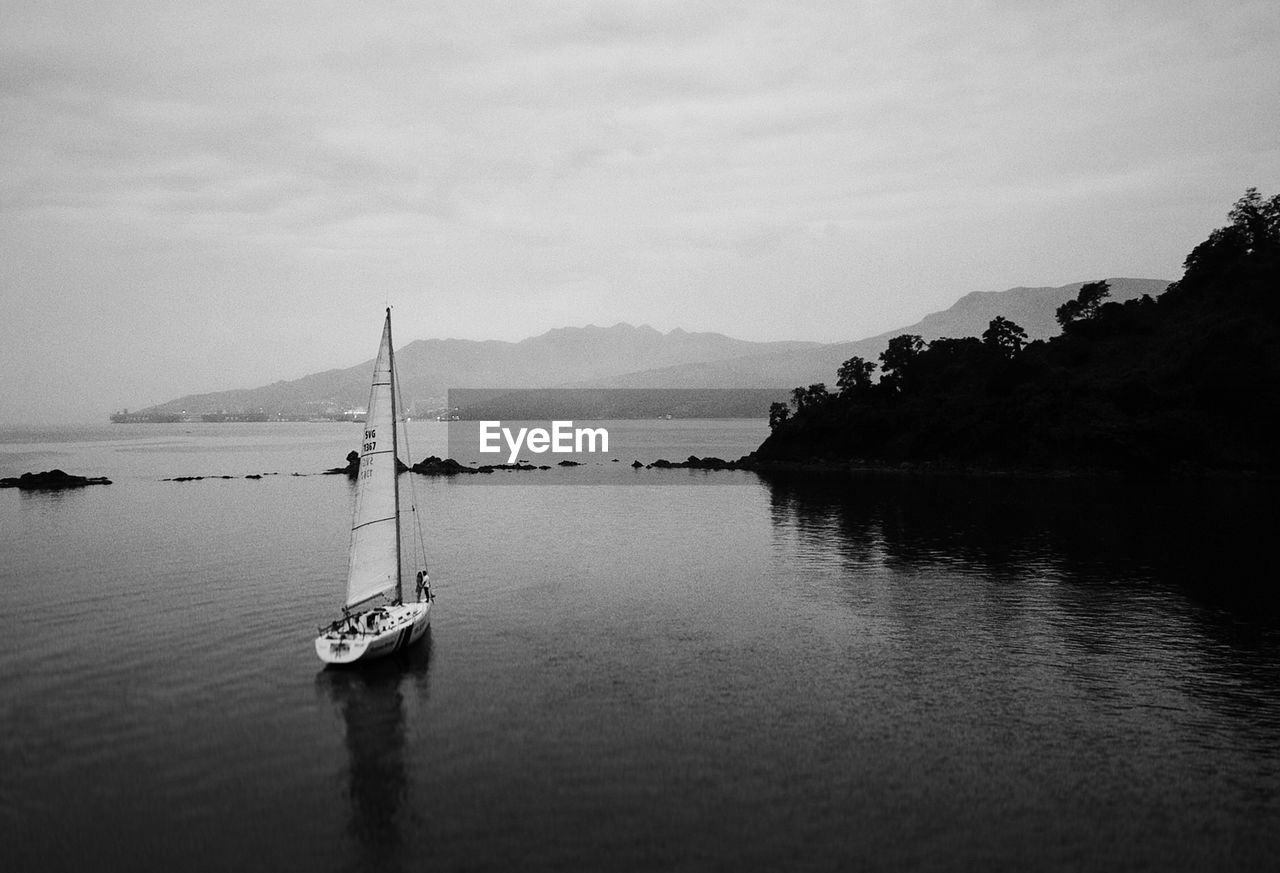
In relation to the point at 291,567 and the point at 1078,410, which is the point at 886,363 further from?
the point at 291,567

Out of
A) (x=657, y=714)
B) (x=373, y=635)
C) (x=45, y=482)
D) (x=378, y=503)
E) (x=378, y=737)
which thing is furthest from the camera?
(x=45, y=482)

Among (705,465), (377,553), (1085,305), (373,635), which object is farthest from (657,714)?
(1085,305)

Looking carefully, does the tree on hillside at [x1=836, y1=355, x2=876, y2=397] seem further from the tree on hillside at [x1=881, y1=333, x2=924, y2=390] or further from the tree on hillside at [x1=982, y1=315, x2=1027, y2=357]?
the tree on hillside at [x1=982, y1=315, x2=1027, y2=357]

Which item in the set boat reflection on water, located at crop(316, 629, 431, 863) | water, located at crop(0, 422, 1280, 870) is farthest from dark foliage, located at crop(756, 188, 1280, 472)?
boat reflection on water, located at crop(316, 629, 431, 863)

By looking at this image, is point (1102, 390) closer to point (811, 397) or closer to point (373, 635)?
point (811, 397)

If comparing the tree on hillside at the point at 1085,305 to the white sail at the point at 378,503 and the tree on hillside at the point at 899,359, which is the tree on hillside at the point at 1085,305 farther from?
the white sail at the point at 378,503
